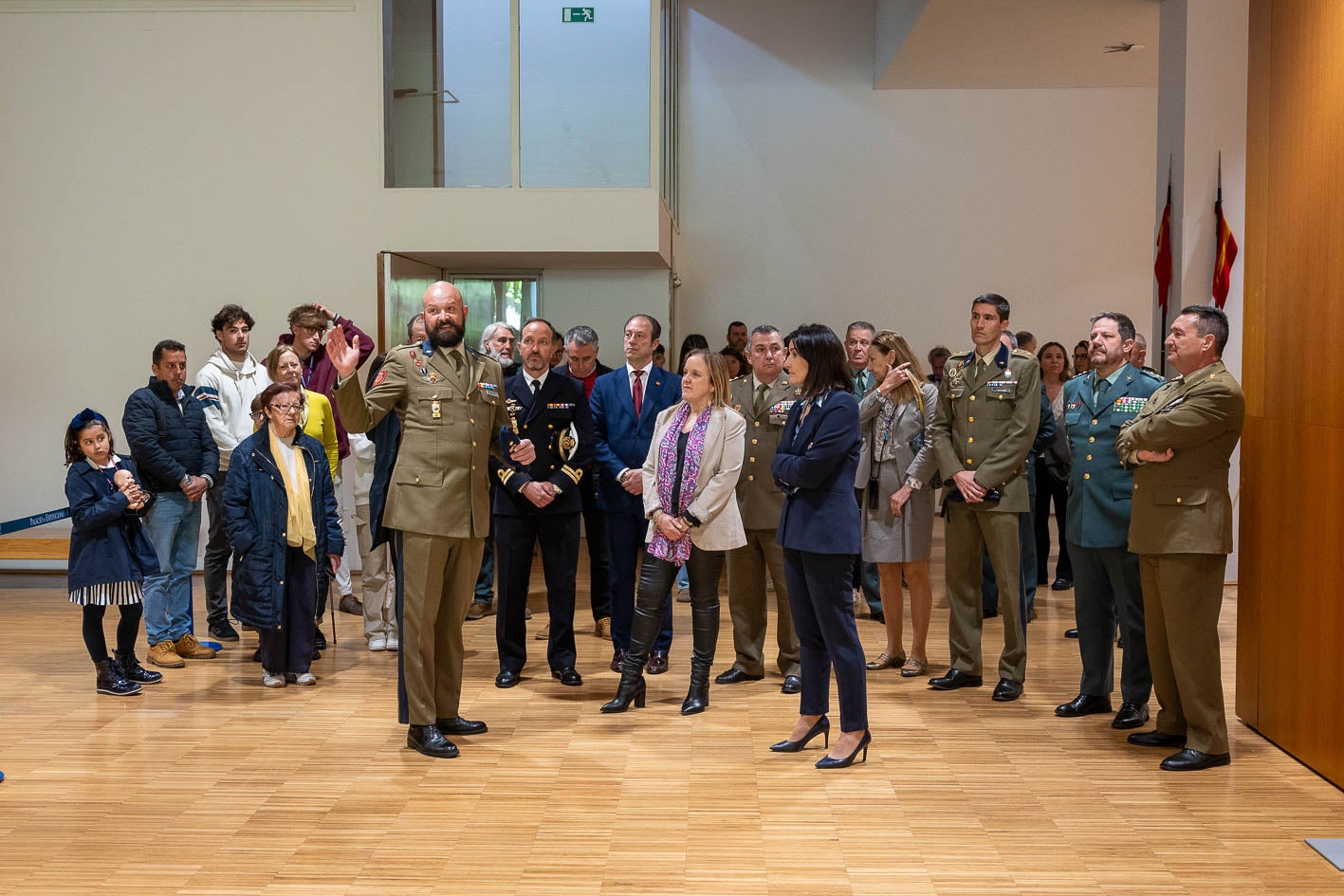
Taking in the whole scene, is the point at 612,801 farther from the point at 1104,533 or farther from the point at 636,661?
the point at 1104,533

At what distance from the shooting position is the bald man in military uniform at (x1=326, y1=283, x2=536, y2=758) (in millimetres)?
4391

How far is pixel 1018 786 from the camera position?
414cm

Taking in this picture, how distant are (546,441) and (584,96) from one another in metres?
3.80

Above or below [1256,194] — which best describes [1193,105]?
above

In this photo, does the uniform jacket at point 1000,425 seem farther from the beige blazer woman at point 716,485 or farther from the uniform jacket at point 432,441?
the uniform jacket at point 432,441

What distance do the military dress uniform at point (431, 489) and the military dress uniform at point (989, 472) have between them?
216 cm

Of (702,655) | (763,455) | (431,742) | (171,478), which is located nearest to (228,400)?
(171,478)

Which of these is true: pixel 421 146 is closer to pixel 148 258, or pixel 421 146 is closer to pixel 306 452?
pixel 148 258

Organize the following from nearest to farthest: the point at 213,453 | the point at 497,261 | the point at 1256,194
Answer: the point at 1256,194
the point at 213,453
the point at 497,261

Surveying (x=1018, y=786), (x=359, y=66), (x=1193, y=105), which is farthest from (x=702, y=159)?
(x=1018, y=786)

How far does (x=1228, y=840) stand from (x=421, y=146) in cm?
672

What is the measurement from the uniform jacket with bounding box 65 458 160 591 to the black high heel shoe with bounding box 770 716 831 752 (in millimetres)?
2983

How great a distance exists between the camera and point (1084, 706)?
5027mm

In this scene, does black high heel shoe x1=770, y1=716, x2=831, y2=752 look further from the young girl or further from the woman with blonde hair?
the young girl
